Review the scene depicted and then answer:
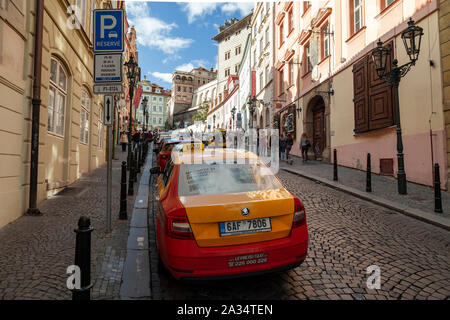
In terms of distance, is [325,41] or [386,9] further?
[325,41]

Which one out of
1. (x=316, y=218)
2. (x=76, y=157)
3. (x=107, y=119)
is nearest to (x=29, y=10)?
(x=107, y=119)

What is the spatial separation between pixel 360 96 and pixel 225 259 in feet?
37.1

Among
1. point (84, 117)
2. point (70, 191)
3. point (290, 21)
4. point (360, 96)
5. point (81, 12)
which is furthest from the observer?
point (290, 21)

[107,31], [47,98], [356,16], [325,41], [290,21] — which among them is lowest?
→ [47,98]

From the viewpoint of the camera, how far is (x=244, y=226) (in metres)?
2.71

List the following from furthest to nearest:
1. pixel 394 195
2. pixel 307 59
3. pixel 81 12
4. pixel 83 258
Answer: pixel 307 59
pixel 81 12
pixel 394 195
pixel 83 258

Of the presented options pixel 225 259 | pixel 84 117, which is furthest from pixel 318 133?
pixel 225 259

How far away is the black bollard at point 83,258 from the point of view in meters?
2.18

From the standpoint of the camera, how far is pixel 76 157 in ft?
30.2

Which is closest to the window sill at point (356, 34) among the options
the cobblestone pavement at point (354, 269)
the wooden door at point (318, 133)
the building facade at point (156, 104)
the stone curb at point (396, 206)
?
the wooden door at point (318, 133)

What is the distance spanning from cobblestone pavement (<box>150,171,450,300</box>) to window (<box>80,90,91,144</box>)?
7913 mm

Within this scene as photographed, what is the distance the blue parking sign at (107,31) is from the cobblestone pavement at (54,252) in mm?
3007

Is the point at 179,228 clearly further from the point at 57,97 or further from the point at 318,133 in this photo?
the point at 318,133

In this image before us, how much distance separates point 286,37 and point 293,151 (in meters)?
8.89
